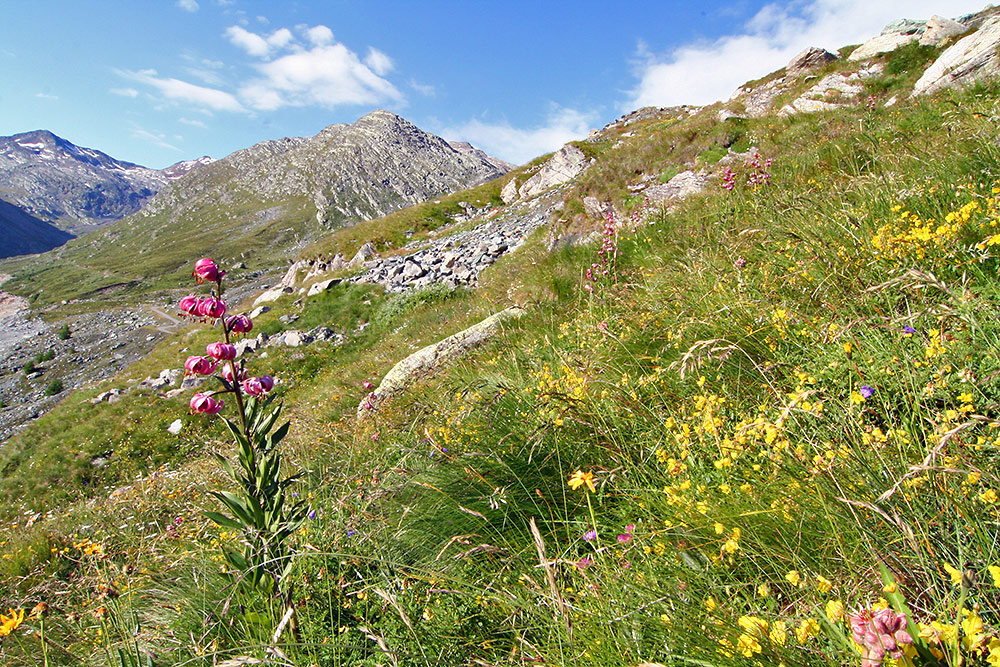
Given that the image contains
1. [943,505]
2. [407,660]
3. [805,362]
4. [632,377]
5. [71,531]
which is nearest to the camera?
[943,505]

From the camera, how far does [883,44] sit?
763 inches

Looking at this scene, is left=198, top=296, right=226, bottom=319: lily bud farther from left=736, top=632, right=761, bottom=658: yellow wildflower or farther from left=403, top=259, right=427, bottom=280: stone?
left=403, top=259, right=427, bottom=280: stone

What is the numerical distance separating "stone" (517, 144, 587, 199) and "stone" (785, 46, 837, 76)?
12.4 m

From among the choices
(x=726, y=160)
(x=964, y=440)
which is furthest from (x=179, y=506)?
(x=726, y=160)


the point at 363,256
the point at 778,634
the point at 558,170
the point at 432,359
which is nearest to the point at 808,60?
the point at 558,170

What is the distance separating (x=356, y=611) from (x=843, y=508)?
7.35 feet

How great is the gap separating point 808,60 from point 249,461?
110ft

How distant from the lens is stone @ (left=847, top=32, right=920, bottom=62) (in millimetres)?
18375

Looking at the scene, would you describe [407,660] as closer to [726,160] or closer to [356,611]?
[356,611]

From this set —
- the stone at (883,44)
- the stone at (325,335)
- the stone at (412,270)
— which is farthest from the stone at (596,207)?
the stone at (883,44)

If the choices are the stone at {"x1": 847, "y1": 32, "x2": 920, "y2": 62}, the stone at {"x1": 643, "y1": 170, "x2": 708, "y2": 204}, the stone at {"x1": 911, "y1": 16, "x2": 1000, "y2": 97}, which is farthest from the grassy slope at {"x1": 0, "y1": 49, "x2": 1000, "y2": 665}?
the stone at {"x1": 847, "y1": 32, "x2": 920, "y2": 62}

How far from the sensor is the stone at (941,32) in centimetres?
1624

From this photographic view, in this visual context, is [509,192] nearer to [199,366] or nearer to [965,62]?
[965,62]

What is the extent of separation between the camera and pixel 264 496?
106 inches
